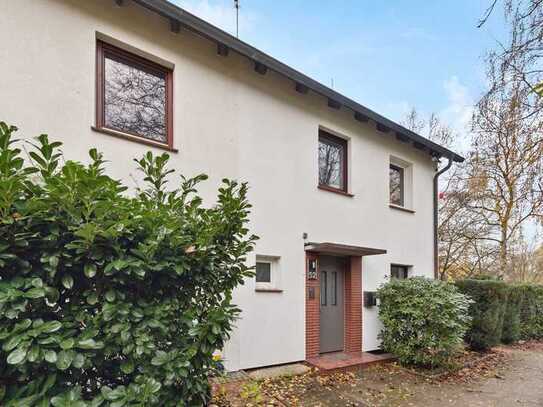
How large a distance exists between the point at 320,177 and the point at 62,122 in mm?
5250

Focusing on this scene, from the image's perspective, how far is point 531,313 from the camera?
1273 cm

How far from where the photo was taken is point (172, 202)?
9.62ft

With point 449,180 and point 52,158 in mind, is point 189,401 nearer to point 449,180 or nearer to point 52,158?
point 52,158

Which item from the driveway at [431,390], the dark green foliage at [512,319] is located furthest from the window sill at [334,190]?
the dark green foliage at [512,319]

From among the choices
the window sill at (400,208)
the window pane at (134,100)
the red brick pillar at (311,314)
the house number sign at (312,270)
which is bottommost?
the red brick pillar at (311,314)

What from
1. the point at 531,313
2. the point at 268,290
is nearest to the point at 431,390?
the point at 268,290

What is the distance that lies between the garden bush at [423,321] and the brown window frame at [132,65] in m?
5.85

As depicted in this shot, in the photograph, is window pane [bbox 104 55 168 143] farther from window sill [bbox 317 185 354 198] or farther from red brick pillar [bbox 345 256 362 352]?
red brick pillar [bbox 345 256 362 352]

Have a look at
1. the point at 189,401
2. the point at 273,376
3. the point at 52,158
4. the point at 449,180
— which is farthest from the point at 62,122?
the point at 449,180

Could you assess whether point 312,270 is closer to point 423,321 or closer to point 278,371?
point 278,371

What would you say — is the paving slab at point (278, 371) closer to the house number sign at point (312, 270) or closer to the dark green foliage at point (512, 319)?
the house number sign at point (312, 270)

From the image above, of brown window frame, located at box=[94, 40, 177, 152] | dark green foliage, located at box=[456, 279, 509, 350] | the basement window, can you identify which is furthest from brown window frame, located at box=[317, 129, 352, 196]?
dark green foliage, located at box=[456, 279, 509, 350]

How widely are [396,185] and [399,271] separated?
2432 mm

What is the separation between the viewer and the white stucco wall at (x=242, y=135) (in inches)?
180
